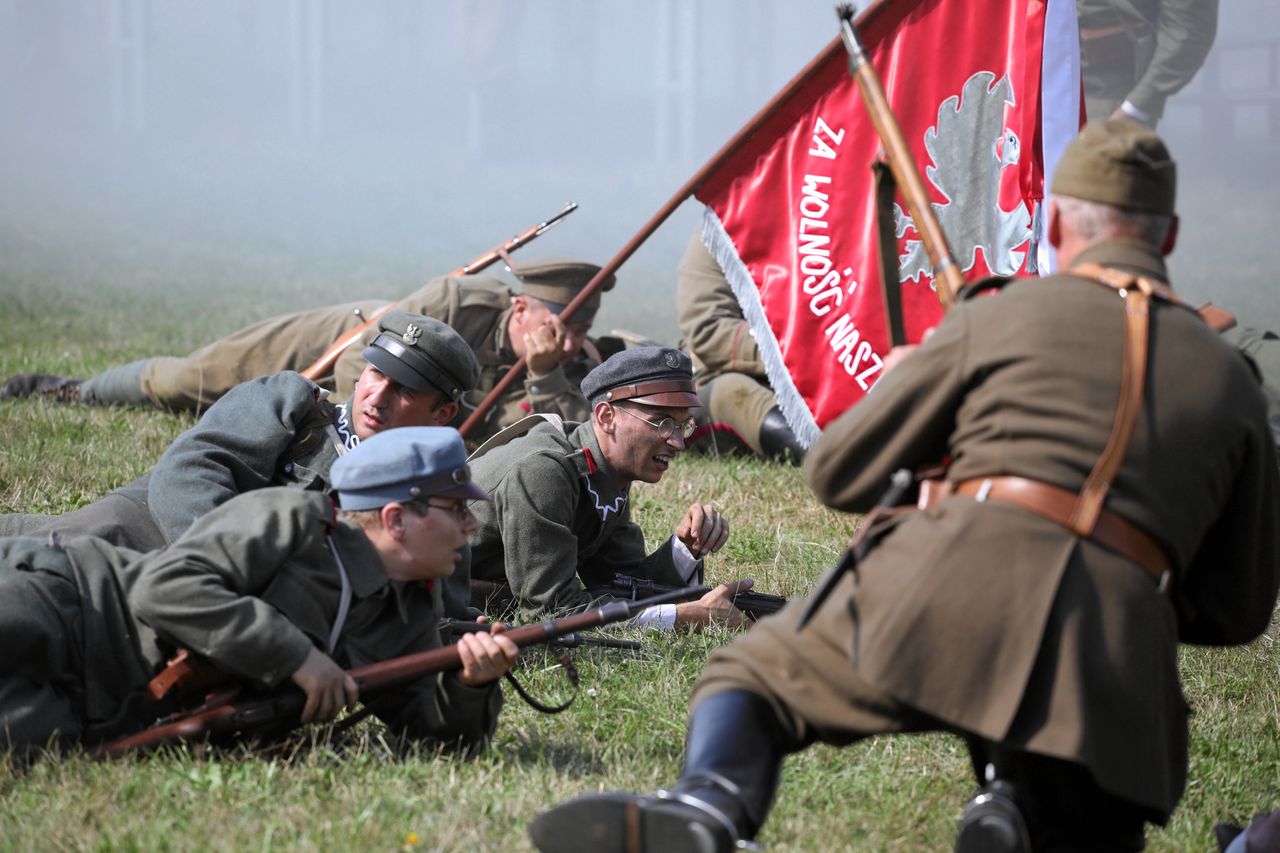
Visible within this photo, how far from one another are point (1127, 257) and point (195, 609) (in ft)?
8.06

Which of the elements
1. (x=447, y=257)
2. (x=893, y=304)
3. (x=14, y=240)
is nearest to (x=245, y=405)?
(x=893, y=304)

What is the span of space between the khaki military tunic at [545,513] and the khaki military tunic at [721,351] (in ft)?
11.4

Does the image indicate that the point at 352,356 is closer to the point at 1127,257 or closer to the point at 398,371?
the point at 398,371

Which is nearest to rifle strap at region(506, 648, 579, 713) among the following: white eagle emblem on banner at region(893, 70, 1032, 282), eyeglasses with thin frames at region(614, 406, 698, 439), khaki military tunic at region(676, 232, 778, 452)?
eyeglasses with thin frames at region(614, 406, 698, 439)

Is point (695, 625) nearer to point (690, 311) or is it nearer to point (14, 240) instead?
point (690, 311)

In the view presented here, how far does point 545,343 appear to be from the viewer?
8531 mm

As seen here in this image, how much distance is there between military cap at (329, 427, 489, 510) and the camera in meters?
4.23

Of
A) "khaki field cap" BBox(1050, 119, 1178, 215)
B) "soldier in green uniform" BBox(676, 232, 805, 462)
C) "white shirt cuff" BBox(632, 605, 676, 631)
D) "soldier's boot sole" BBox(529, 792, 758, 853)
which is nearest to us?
"soldier's boot sole" BBox(529, 792, 758, 853)

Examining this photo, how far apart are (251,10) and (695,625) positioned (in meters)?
54.8

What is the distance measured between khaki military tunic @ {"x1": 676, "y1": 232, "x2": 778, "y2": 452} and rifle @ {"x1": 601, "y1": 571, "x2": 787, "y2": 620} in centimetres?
345

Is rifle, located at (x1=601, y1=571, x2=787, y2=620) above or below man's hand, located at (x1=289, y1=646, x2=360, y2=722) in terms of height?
below

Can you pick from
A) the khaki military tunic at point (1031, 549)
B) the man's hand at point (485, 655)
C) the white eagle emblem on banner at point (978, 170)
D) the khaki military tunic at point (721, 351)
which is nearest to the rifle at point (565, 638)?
the man's hand at point (485, 655)

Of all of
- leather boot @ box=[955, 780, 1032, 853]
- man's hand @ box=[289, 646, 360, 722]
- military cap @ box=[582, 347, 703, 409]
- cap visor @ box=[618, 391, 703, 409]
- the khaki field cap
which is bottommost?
man's hand @ box=[289, 646, 360, 722]

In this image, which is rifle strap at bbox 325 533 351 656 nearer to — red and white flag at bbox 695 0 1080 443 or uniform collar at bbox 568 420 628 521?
uniform collar at bbox 568 420 628 521
